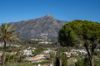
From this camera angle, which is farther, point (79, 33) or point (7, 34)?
point (7, 34)

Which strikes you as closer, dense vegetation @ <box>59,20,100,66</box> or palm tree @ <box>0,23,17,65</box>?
dense vegetation @ <box>59,20,100,66</box>

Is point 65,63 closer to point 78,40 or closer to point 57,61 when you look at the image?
point 57,61

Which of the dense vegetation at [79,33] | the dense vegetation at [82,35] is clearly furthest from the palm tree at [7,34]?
the dense vegetation at [82,35]

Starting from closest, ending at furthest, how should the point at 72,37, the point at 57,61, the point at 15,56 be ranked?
the point at 72,37 < the point at 57,61 < the point at 15,56

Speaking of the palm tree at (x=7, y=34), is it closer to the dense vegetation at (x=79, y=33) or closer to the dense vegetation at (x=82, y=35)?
the dense vegetation at (x=79, y=33)

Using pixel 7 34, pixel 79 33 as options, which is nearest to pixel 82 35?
pixel 79 33

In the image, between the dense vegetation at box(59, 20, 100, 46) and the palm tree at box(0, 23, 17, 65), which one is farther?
the palm tree at box(0, 23, 17, 65)

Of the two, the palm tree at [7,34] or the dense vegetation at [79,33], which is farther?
the palm tree at [7,34]

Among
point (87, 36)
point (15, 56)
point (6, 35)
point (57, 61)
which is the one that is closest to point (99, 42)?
point (87, 36)

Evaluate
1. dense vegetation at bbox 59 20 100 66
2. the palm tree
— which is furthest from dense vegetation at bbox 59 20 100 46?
the palm tree

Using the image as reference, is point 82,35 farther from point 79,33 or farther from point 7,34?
point 7,34

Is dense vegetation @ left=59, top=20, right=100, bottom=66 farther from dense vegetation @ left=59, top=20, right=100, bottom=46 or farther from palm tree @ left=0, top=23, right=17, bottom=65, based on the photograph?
palm tree @ left=0, top=23, right=17, bottom=65
